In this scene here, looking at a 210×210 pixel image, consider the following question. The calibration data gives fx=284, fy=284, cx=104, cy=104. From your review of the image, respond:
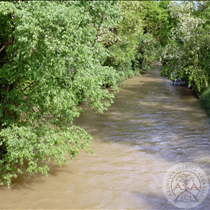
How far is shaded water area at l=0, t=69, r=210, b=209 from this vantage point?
712 centimetres

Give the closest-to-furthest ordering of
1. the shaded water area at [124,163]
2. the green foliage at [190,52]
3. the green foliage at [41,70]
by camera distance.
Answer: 1. the green foliage at [41,70]
2. the shaded water area at [124,163]
3. the green foliage at [190,52]

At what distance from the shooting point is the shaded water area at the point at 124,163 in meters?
7.12

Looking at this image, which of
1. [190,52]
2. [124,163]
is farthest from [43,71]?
[190,52]

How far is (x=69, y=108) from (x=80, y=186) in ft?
7.10

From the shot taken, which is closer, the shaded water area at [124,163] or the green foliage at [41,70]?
the green foliage at [41,70]

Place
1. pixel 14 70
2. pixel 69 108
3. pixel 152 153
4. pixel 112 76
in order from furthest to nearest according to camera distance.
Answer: pixel 152 153, pixel 112 76, pixel 69 108, pixel 14 70

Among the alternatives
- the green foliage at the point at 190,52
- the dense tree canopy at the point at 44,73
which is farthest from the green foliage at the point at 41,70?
the green foliage at the point at 190,52

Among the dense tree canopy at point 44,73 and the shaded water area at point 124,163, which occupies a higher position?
the dense tree canopy at point 44,73

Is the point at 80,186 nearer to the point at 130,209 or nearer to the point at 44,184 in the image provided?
the point at 44,184

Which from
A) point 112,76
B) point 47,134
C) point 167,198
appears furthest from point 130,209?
point 112,76

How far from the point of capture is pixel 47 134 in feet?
23.0

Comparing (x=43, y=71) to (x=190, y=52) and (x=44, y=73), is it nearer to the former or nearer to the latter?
(x=44, y=73)

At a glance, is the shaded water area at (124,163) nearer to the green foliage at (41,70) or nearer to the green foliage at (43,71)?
the green foliage at (43,71)

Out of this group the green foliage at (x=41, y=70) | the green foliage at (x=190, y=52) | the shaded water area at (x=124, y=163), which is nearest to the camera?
the green foliage at (x=41, y=70)
